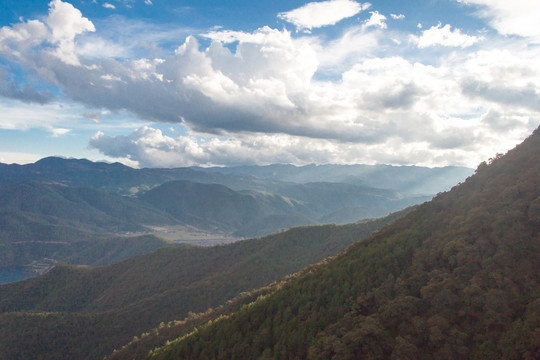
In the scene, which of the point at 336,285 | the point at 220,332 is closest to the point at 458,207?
the point at 336,285

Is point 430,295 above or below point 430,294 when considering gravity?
below

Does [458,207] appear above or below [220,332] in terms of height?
above

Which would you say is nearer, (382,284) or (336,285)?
(382,284)

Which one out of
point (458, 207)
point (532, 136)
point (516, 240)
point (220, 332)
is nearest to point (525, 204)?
point (516, 240)

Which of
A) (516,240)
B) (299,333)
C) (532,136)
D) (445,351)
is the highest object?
(532,136)

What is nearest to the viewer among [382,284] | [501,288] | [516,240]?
[501,288]

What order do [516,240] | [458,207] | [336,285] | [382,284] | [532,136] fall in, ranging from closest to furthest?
1. [516,240]
2. [382,284]
3. [336,285]
4. [458,207]
5. [532,136]

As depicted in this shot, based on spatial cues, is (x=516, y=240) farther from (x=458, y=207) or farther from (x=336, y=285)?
(x=336, y=285)

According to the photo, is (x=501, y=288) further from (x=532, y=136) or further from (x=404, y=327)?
(x=532, y=136)
